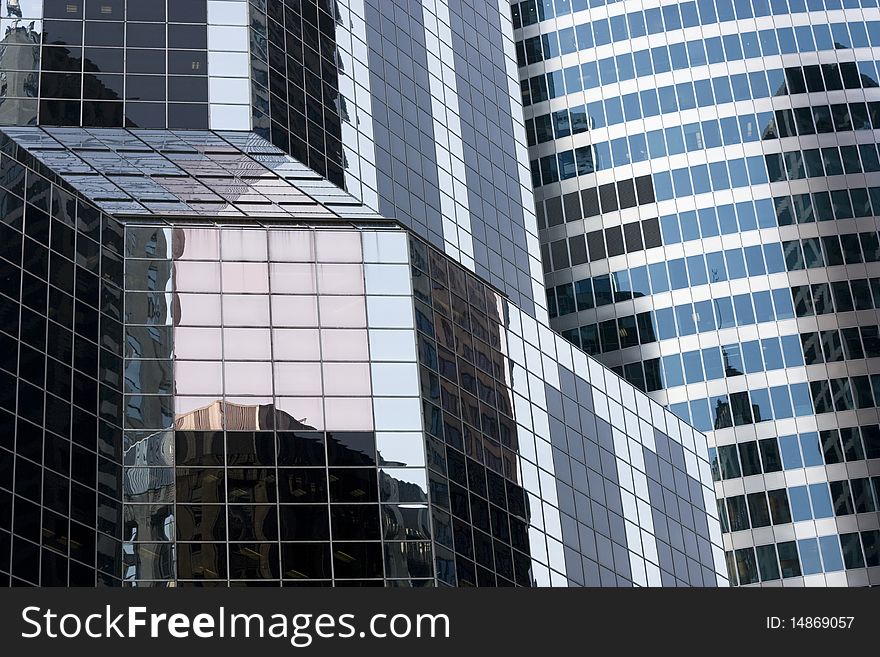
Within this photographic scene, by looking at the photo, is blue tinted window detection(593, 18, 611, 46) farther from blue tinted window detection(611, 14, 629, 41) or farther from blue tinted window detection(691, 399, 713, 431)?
blue tinted window detection(691, 399, 713, 431)

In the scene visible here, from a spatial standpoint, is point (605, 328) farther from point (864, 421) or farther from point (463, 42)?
point (463, 42)

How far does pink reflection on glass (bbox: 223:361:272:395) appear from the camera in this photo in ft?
217

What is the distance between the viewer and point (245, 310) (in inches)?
2692

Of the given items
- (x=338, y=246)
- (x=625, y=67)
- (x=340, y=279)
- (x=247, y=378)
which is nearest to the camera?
(x=247, y=378)

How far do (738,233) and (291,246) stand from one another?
56296 millimetres

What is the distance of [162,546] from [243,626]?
3765 cm

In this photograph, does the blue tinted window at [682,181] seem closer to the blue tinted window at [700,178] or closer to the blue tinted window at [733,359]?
the blue tinted window at [700,178]

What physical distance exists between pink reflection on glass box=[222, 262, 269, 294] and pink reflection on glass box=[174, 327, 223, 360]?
2.38 m

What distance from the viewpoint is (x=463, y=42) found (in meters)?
93.1

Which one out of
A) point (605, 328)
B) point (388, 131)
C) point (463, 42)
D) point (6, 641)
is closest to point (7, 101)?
point (388, 131)

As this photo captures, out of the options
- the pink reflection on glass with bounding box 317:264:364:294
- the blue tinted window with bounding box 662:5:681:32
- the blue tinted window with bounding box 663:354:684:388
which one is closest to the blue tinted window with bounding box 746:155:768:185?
the blue tinted window with bounding box 662:5:681:32

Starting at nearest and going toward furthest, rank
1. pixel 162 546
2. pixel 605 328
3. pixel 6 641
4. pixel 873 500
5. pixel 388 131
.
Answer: pixel 6 641 → pixel 162 546 → pixel 388 131 → pixel 873 500 → pixel 605 328

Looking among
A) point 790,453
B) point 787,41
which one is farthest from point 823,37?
point 790,453

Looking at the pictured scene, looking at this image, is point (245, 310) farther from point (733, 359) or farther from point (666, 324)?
point (666, 324)
